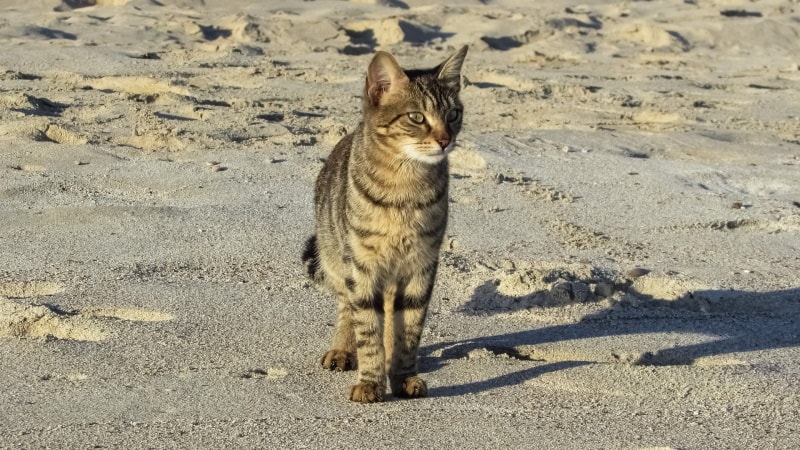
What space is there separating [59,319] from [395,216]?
1598 mm

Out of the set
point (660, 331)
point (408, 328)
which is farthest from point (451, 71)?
point (660, 331)

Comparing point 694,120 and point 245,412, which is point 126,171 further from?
point 694,120

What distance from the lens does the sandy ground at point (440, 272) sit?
4.08 metres

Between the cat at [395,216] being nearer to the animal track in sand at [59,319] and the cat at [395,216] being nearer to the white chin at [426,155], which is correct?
the white chin at [426,155]

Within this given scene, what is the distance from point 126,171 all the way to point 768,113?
20.4 feet

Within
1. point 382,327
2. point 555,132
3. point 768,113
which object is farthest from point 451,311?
point 768,113

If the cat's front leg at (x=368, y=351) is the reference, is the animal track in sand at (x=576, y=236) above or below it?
below

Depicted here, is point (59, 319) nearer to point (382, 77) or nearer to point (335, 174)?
point (335, 174)

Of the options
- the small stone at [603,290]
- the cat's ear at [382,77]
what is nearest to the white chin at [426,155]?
the cat's ear at [382,77]

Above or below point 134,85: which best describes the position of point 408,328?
above

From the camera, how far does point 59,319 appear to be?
16.1 ft

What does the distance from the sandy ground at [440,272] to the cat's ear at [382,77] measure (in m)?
1.14

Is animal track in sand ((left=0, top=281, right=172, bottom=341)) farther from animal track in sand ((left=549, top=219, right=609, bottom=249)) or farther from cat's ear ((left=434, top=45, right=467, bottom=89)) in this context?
animal track in sand ((left=549, top=219, right=609, bottom=249))

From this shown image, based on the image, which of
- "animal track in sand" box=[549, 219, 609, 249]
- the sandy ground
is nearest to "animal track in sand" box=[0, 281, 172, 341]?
the sandy ground
